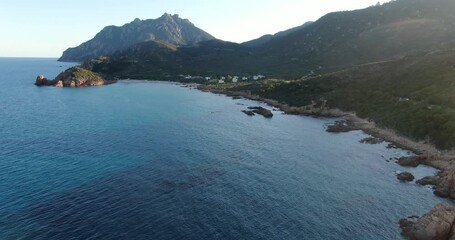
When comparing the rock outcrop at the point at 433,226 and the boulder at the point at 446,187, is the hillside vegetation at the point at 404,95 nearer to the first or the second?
the boulder at the point at 446,187

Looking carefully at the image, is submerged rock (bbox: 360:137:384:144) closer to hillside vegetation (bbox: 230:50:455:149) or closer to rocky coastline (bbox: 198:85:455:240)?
rocky coastline (bbox: 198:85:455:240)

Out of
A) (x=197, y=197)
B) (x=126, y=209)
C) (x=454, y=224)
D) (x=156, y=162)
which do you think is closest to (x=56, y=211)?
(x=126, y=209)

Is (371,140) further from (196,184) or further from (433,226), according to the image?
(196,184)

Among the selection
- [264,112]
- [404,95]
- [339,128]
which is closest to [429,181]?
[339,128]

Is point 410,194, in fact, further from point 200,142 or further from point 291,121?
point 291,121

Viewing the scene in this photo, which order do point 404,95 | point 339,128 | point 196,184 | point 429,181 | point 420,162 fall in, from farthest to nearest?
point 404,95, point 339,128, point 420,162, point 429,181, point 196,184

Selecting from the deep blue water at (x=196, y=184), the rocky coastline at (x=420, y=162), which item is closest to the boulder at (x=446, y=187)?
the rocky coastline at (x=420, y=162)
